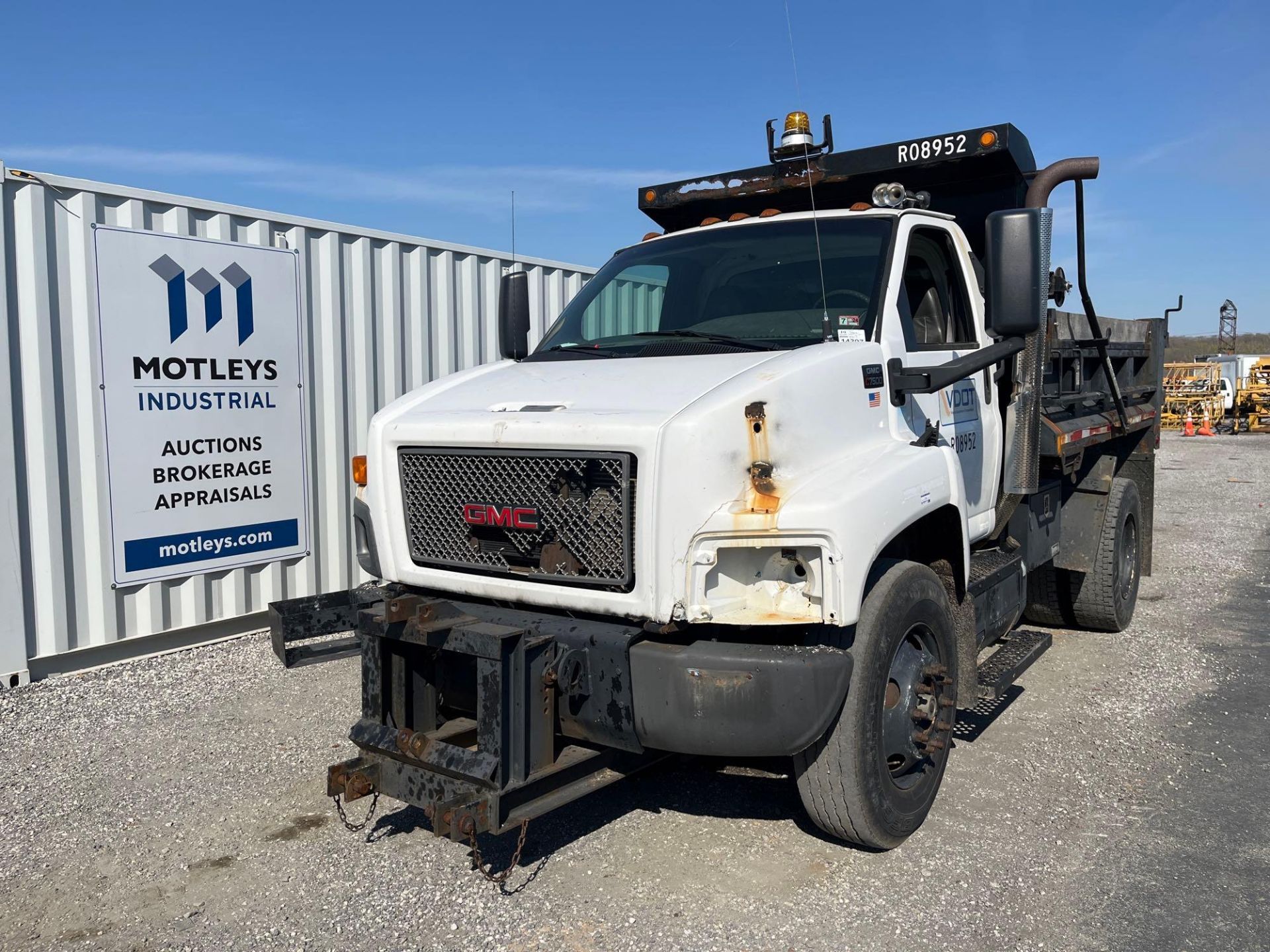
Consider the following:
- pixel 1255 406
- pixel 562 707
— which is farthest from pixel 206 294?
pixel 1255 406

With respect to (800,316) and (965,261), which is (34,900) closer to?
(800,316)

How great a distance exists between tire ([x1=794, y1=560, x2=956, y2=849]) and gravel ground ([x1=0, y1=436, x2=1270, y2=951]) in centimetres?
23

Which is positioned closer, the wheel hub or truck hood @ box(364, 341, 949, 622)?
truck hood @ box(364, 341, 949, 622)

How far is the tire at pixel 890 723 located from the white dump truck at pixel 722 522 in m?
0.01

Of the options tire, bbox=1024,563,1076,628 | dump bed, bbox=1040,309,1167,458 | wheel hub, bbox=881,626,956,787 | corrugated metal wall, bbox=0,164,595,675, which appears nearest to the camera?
wheel hub, bbox=881,626,956,787

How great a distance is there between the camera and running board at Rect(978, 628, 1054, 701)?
15.1ft

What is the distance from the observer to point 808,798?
3648 mm

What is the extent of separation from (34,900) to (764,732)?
8.85 ft

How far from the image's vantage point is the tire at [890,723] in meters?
3.49

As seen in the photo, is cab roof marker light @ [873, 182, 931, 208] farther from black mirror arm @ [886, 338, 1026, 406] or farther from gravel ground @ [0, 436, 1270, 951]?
gravel ground @ [0, 436, 1270, 951]

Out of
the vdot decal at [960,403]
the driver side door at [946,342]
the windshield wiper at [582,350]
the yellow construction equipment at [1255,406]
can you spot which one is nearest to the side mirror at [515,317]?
the windshield wiper at [582,350]

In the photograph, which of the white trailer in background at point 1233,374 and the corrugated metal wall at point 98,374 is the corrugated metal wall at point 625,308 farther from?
the white trailer in background at point 1233,374

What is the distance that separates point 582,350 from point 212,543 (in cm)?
367

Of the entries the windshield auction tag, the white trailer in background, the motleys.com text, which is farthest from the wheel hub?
the white trailer in background
